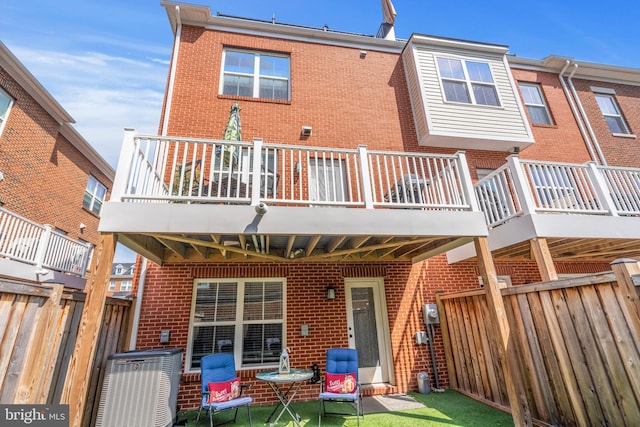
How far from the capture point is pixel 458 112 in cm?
801

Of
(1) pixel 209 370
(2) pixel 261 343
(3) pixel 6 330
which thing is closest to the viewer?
(3) pixel 6 330

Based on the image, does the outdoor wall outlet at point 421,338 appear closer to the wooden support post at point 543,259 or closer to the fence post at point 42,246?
the wooden support post at point 543,259

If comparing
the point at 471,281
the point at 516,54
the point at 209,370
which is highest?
the point at 516,54

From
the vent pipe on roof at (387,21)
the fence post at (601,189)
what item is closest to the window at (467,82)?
the vent pipe on roof at (387,21)

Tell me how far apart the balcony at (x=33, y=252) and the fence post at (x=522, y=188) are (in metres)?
9.03

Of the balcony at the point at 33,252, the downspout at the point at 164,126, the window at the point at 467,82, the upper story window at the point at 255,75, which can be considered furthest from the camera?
the window at the point at 467,82

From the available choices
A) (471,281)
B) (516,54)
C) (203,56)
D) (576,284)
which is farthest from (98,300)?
(516,54)

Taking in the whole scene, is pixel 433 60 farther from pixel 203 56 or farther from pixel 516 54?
pixel 203 56

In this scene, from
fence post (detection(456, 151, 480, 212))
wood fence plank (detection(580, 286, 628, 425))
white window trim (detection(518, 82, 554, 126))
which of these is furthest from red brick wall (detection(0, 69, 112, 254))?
white window trim (detection(518, 82, 554, 126))

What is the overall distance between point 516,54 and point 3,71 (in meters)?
16.3

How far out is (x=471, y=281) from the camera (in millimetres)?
6859

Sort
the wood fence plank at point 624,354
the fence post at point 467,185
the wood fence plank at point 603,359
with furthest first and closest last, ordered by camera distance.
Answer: the fence post at point 467,185 < the wood fence plank at point 603,359 < the wood fence plank at point 624,354

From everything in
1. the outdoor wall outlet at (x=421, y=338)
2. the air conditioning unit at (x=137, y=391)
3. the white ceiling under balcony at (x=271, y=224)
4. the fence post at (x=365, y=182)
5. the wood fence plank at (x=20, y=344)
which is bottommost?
the air conditioning unit at (x=137, y=391)

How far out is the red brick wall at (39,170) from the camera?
881 cm
